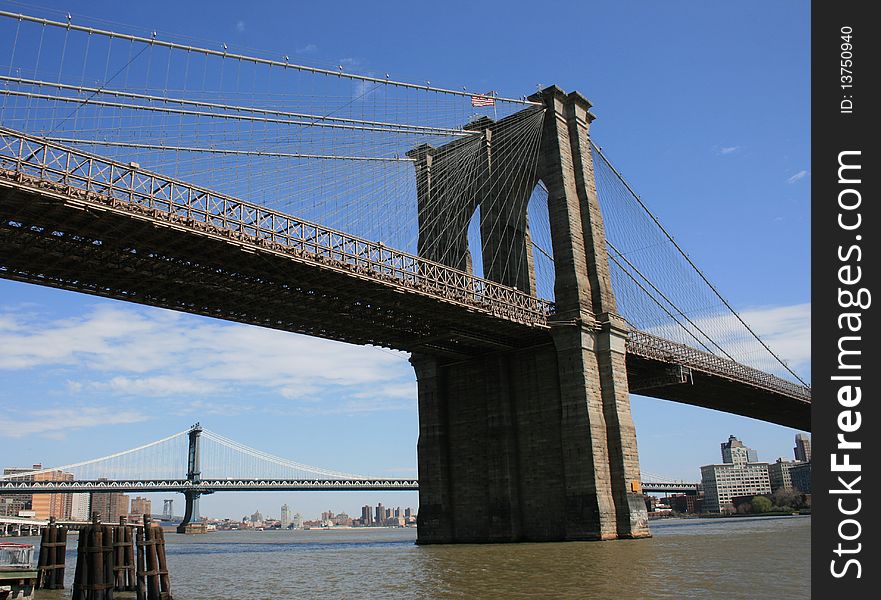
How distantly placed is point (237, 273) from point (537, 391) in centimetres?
2002

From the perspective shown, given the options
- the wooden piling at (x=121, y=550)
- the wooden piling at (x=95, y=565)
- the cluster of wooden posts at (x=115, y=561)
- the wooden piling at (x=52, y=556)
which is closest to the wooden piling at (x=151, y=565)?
the cluster of wooden posts at (x=115, y=561)

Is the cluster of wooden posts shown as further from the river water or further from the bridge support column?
the bridge support column

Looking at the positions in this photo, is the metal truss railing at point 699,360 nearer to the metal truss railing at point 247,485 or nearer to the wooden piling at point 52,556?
the wooden piling at point 52,556

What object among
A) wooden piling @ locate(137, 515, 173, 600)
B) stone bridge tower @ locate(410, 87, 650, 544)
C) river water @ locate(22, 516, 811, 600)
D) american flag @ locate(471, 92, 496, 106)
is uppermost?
american flag @ locate(471, 92, 496, 106)

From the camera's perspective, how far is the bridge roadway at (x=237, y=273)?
28.4 m

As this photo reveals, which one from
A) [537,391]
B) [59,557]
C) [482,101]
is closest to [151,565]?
[59,557]

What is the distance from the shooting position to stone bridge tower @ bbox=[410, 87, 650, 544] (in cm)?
4372

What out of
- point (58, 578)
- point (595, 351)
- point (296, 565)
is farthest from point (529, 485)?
point (58, 578)

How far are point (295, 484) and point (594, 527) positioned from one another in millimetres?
95652

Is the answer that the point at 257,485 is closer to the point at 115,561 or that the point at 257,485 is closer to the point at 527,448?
the point at 527,448

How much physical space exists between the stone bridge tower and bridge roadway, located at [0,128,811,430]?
2.34 m

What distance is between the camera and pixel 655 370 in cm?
5694

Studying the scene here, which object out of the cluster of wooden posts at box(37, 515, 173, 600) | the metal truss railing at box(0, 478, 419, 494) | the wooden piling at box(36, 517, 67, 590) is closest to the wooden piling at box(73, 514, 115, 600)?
the cluster of wooden posts at box(37, 515, 173, 600)
